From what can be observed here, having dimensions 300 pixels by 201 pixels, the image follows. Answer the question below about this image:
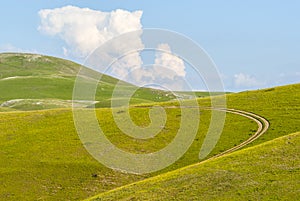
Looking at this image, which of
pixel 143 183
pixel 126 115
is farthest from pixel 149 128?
pixel 143 183

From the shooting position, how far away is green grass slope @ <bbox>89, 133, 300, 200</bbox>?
1659 inches

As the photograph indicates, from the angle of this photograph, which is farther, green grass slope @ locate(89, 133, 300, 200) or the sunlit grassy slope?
the sunlit grassy slope

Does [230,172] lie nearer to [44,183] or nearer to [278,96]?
[44,183]

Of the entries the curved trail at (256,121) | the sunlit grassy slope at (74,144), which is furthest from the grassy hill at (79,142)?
the curved trail at (256,121)

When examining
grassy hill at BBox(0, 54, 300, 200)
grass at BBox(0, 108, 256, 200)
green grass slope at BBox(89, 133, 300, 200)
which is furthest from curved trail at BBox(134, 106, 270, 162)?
green grass slope at BBox(89, 133, 300, 200)

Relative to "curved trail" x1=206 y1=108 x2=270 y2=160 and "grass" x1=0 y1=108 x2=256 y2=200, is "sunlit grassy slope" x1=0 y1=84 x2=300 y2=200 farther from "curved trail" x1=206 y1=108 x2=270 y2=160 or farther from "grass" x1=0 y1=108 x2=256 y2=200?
"curved trail" x1=206 y1=108 x2=270 y2=160

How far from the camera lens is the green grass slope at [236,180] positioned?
1659 inches

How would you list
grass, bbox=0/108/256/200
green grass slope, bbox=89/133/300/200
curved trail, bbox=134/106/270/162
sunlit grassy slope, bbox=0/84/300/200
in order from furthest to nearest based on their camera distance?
curved trail, bbox=134/106/270/162
sunlit grassy slope, bbox=0/84/300/200
grass, bbox=0/108/256/200
green grass slope, bbox=89/133/300/200

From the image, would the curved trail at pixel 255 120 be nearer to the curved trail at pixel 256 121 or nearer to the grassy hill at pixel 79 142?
the curved trail at pixel 256 121

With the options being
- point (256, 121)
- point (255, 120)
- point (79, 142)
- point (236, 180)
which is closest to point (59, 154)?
point (79, 142)

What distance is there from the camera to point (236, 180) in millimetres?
44906

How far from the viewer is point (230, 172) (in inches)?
1859

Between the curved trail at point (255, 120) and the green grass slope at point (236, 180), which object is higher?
the curved trail at point (255, 120)

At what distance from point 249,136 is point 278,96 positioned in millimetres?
23073
